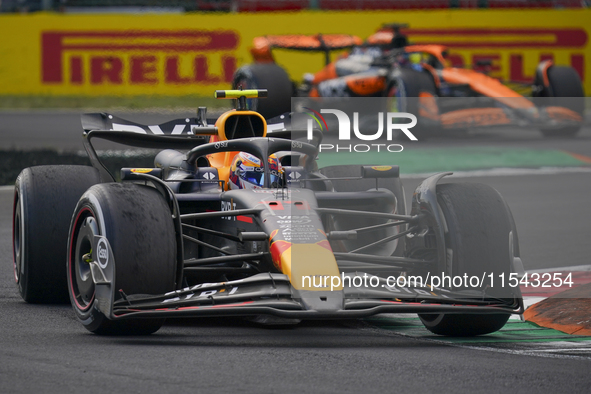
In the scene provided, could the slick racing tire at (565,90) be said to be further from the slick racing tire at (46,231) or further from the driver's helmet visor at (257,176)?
the slick racing tire at (46,231)

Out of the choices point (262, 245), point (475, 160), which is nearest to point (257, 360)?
point (262, 245)

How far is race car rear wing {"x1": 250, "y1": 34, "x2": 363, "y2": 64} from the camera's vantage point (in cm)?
1941

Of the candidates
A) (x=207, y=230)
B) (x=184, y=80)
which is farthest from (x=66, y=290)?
(x=184, y=80)

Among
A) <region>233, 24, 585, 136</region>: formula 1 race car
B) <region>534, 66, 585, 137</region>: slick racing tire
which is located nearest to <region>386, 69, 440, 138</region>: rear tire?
<region>233, 24, 585, 136</region>: formula 1 race car

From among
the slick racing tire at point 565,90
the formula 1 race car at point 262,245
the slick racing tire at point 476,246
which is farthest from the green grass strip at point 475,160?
the slick racing tire at point 476,246

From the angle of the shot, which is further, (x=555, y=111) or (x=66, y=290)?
(x=555, y=111)

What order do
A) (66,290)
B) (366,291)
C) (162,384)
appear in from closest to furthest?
(162,384)
(366,291)
(66,290)

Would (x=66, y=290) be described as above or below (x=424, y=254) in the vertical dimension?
below

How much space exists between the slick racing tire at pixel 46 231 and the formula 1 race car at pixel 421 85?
753 centimetres

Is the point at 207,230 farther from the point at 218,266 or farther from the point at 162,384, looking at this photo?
the point at 162,384

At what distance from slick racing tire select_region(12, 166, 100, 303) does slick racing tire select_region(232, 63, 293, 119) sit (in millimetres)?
7512

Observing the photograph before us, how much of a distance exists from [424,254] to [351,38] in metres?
13.8

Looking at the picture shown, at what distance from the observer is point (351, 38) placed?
1970 centimetres

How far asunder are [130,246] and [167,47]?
1848cm
